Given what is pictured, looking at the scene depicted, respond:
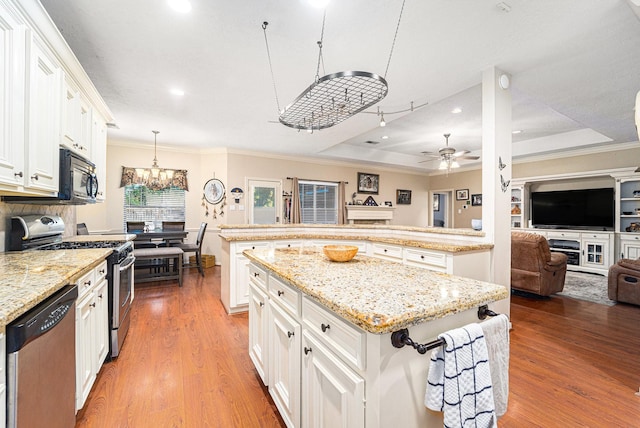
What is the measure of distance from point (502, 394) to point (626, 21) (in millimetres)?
2809

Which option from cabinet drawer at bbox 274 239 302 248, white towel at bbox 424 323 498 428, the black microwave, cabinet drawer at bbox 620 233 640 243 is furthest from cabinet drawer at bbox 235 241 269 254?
cabinet drawer at bbox 620 233 640 243

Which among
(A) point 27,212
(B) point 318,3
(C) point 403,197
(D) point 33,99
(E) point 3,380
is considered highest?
(B) point 318,3

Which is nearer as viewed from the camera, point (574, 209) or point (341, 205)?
point (574, 209)

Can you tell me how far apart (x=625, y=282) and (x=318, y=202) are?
5.61 m

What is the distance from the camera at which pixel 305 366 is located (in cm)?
124

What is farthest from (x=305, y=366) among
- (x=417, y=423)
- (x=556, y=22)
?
(x=556, y=22)

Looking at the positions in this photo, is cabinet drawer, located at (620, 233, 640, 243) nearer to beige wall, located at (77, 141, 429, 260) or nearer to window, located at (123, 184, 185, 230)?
beige wall, located at (77, 141, 429, 260)

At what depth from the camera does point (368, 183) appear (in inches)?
316

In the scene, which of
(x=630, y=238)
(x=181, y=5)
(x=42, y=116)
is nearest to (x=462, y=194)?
(x=630, y=238)

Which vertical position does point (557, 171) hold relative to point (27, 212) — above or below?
above

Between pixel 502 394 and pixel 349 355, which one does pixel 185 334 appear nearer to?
pixel 349 355

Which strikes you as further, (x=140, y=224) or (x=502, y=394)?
(x=140, y=224)

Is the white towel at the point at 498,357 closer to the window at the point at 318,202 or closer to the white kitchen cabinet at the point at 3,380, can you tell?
the white kitchen cabinet at the point at 3,380

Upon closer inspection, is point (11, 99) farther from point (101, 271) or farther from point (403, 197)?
point (403, 197)
